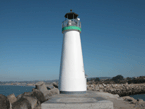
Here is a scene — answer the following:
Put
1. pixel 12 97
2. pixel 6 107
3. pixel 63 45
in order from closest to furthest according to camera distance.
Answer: pixel 6 107 < pixel 12 97 < pixel 63 45

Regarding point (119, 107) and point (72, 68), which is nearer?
point (119, 107)

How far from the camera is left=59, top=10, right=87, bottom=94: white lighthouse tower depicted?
12.4m

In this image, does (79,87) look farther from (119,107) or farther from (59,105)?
(59,105)

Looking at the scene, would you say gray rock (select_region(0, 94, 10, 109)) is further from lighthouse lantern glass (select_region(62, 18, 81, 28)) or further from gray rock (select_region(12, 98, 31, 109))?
lighthouse lantern glass (select_region(62, 18, 81, 28))

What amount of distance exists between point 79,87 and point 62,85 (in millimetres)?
1555

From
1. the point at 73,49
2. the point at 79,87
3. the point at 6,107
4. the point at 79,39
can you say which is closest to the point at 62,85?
the point at 79,87

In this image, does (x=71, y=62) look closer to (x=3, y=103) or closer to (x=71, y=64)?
(x=71, y=64)

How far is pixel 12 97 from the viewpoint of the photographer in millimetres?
8742

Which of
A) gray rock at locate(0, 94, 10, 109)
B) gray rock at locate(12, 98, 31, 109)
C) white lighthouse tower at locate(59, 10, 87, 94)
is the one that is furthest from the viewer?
white lighthouse tower at locate(59, 10, 87, 94)

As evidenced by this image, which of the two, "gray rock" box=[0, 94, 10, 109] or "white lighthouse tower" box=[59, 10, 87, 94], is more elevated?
"white lighthouse tower" box=[59, 10, 87, 94]

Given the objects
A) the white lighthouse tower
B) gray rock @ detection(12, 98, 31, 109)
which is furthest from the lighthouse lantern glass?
gray rock @ detection(12, 98, 31, 109)

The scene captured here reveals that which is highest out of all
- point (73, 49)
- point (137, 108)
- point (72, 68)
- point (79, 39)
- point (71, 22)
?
point (71, 22)

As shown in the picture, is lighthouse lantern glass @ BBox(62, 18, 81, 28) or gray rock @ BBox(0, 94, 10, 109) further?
lighthouse lantern glass @ BBox(62, 18, 81, 28)

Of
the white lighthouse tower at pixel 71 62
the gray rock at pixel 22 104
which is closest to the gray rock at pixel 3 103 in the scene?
Result: the gray rock at pixel 22 104
